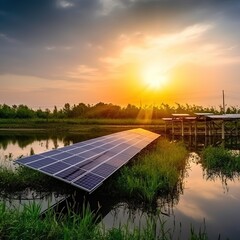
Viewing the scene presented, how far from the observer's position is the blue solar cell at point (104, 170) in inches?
390

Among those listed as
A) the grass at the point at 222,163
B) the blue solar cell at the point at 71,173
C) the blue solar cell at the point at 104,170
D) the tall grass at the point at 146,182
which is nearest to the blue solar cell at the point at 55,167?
the blue solar cell at the point at 71,173

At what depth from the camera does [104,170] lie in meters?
10.4

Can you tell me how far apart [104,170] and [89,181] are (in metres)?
1.39

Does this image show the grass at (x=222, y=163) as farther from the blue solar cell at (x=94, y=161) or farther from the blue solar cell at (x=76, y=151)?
the blue solar cell at (x=76, y=151)

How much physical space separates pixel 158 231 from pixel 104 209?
2050 millimetres

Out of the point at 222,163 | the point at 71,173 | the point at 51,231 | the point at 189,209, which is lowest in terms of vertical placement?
the point at 189,209

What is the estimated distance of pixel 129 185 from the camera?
1063 cm

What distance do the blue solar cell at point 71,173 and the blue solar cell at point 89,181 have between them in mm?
203

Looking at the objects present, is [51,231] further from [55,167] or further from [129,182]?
[129,182]

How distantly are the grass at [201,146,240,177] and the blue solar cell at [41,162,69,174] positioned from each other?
25.3 ft

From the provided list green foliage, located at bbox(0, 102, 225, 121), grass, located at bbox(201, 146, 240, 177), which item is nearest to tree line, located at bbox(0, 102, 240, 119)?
green foliage, located at bbox(0, 102, 225, 121)

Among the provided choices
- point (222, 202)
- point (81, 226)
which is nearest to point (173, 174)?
point (222, 202)

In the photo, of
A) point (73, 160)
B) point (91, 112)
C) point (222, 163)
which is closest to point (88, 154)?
point (73, 160)

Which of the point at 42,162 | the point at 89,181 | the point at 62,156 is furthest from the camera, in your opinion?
the point at 62,156
